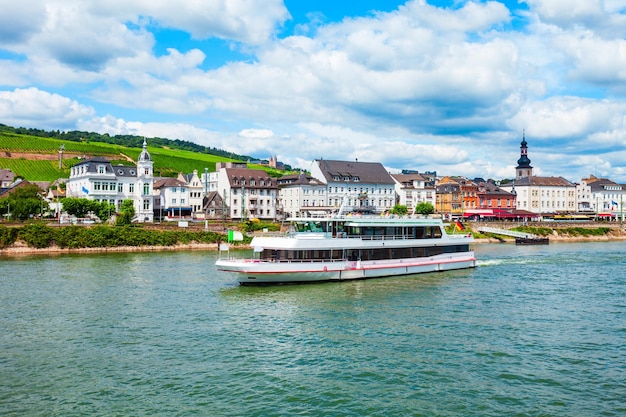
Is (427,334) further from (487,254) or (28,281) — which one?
(487,254)

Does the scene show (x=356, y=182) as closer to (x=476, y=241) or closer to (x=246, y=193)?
(x=246, y=193)

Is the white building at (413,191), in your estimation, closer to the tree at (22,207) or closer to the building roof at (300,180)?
the building roof at (300,180)

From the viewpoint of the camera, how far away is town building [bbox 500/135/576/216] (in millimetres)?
138750

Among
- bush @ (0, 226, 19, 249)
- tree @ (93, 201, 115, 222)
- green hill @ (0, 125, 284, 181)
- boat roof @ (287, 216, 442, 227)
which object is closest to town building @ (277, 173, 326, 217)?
tree @ (93, 201, 115, 222)

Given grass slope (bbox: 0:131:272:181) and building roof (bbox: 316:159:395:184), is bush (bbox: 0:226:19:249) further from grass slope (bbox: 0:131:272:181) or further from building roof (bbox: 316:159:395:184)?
grass slope (bbox: 0:131:272:181)

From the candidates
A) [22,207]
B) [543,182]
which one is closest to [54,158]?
[22,207]

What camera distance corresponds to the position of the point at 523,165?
15175 centimetres

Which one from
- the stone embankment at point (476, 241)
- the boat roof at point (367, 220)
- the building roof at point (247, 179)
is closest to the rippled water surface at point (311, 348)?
the boat roof at point (367, 220)

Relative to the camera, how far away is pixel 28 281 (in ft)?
134

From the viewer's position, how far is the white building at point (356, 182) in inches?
4380

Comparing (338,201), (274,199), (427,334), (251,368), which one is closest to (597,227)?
(338,201)

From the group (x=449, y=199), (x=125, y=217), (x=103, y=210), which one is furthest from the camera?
(x=449, y=199)

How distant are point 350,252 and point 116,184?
6460 centimetres

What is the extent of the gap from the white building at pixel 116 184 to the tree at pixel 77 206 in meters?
8.67
